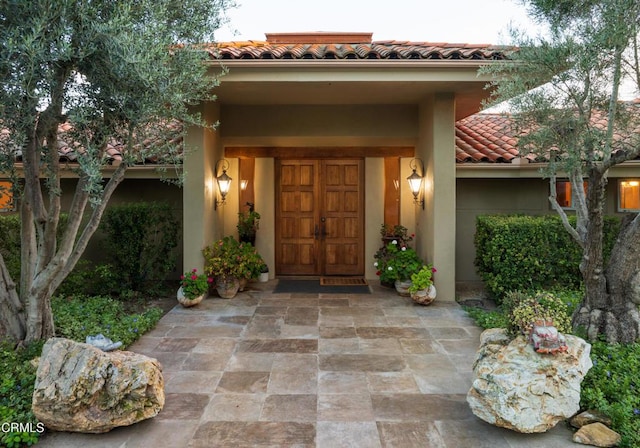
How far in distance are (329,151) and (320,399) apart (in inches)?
231

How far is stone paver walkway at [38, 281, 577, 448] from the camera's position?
301 centimetres

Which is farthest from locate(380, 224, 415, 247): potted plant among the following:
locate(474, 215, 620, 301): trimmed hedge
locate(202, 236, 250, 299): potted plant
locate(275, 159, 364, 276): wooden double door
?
locate(202, 236, 250, 299): potted plant

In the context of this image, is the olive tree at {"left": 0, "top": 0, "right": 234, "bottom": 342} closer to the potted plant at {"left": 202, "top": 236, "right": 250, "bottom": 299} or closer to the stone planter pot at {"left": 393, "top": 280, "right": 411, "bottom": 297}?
the potted plant at {"left": 202, "top": 236, "right": 250, "bottom": 299}

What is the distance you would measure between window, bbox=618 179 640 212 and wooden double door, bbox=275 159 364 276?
5188 mm

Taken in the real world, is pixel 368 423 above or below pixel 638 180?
below

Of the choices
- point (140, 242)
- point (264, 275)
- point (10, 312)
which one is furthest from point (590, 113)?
point (140, 242)

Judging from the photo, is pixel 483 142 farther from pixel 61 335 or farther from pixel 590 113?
pixel 61 335

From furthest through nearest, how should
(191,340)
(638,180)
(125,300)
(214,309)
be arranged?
(638,180) < (125,300) < (214,309) < (191,340)

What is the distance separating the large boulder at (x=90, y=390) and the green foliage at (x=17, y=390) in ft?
0.53

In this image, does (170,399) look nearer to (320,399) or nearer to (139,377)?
(139,377)

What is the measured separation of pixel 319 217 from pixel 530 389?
20.9 ft

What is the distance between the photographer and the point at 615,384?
11.4ft

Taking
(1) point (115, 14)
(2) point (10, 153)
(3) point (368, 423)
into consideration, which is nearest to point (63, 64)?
(1) point (115, 14)

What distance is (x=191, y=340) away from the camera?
505 cm
